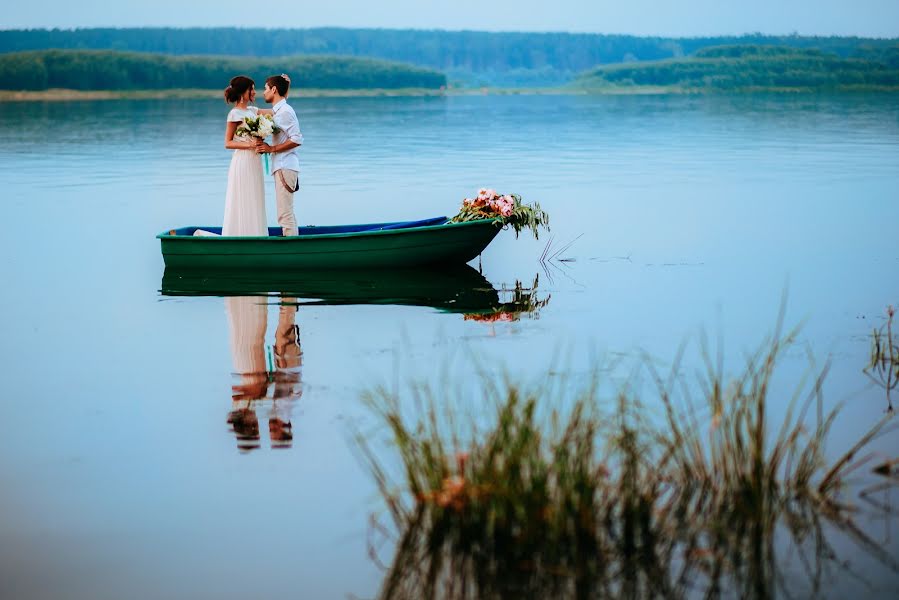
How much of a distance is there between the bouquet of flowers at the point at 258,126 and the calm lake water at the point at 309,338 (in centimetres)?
164

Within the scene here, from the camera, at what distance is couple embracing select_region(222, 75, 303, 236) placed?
12727 millimetres

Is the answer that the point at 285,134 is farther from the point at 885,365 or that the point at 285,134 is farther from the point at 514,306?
the point at 885,365

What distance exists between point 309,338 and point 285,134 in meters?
2.94

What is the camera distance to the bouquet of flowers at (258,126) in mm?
12664

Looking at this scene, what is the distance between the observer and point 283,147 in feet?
42.7

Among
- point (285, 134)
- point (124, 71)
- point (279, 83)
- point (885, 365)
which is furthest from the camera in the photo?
point (124, 71)

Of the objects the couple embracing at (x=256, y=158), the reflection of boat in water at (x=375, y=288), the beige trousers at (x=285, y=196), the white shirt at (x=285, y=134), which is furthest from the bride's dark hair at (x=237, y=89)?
the reflection of boat in water at (x=375, y=288)

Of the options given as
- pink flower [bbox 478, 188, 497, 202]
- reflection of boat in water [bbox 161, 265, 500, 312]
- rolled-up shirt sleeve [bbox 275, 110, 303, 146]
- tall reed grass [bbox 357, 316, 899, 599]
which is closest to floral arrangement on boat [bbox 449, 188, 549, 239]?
pink flower [bbox 478, 188, 497, 202]

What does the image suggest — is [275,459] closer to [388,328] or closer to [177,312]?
[388,328]

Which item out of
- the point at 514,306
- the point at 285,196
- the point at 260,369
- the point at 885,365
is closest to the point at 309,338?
the point at 260,369

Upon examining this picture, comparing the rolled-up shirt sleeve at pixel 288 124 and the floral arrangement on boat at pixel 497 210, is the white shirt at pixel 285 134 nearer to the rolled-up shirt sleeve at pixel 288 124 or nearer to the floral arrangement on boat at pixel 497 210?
the rolled-up shirt sleeve at pixel 288 124

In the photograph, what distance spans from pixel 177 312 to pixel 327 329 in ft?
6.26

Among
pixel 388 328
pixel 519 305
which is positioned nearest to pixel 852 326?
pixel 519 305

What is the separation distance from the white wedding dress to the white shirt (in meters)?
0.20
